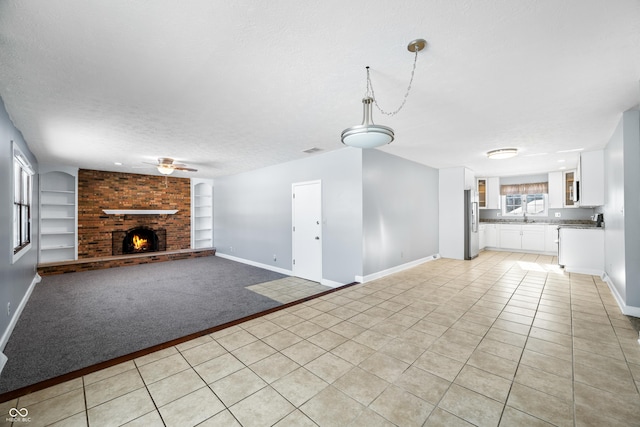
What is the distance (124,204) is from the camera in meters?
7.64

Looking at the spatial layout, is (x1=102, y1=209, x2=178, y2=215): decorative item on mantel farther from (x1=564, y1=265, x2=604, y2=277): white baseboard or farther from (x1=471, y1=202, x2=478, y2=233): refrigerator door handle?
(x1=564, y1=265, x2=604, y2=277): white baseboard

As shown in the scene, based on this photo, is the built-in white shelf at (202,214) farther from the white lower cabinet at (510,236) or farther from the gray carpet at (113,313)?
the white lower cabinet at (510,236)

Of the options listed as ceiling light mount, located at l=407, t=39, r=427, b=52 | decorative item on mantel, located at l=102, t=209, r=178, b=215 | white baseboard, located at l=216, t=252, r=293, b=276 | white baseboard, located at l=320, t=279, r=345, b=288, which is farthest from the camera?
decorative item on mantel, located at l=102, t=209, r=178, b=215

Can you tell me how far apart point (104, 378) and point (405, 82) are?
11.5 feet

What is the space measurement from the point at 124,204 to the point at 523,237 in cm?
1178

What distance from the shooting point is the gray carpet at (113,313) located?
267 centimetres

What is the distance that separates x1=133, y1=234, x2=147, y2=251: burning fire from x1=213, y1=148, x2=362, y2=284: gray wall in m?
2.07

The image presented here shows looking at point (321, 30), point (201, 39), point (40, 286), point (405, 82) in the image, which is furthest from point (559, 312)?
point (40, 286)

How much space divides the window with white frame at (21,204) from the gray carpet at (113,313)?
3.12 feet

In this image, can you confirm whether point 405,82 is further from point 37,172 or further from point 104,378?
point 37,172

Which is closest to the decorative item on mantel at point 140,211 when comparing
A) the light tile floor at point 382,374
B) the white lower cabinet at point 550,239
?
the light tile floor at point 382,374

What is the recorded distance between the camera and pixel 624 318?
3.14m

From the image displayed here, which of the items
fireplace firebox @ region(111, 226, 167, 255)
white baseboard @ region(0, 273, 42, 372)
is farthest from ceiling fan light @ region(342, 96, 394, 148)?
fireplace firebox @ region(111, 226, 167, 255)

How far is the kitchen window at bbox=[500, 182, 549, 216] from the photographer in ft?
27.0
